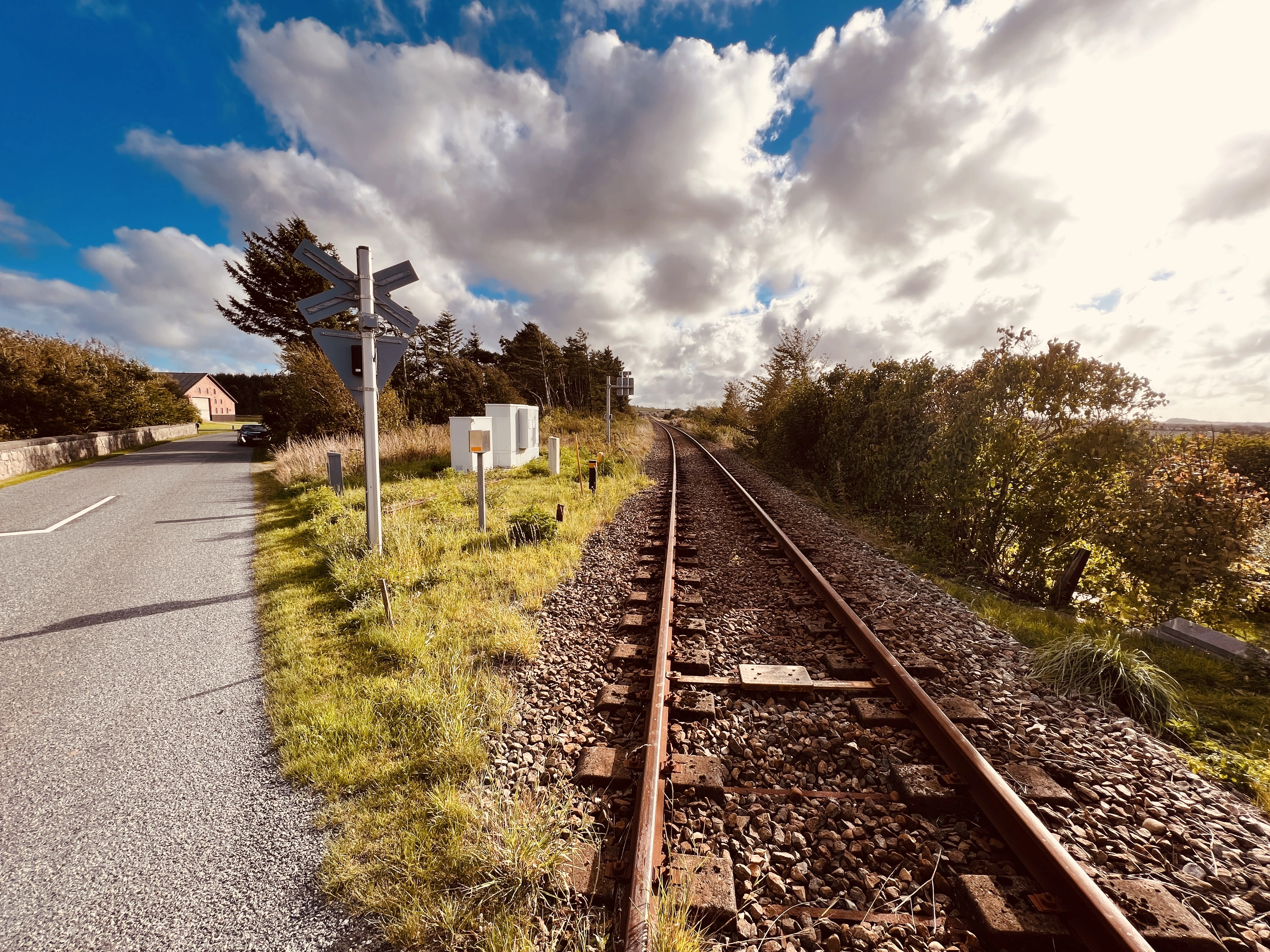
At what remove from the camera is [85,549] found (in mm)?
6539

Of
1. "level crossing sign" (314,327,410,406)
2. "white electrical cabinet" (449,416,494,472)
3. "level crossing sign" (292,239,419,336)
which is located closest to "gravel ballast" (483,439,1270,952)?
"level crossing sign" (314,327,410,406)

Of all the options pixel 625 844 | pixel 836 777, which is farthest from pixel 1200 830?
pixel 625 844

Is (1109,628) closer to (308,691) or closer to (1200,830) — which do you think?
(1200,830)

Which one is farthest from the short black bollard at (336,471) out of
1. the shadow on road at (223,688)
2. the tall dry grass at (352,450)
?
the shadow on road at (223,688)

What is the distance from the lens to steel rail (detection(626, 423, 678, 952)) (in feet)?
5.82

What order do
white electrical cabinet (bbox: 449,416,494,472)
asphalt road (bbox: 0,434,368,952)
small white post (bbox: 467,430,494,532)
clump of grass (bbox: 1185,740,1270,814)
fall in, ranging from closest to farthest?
asphalt road (bbox: 0,434,368,952)
clump of grass (bbox: 1185,740,1270,814)
small white post (bbox: 467,430,494,532)
white electrical cabinet (bbox: 449,416,494,472)

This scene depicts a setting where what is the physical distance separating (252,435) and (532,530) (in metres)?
28.5

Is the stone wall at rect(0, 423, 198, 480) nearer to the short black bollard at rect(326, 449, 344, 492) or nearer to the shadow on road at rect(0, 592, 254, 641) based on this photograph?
the short black bollard at rect(326, 449, 344, 492)

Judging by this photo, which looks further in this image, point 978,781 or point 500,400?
point 500,400

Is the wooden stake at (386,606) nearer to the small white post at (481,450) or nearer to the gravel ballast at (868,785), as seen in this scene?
the gravel ballast at (868,785)

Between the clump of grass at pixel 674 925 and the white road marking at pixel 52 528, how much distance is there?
10517 mm

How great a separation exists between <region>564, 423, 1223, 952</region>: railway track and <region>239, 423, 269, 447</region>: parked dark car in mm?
29653

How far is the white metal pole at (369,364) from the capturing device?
5.49 m

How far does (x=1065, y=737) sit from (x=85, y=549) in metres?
11.0
